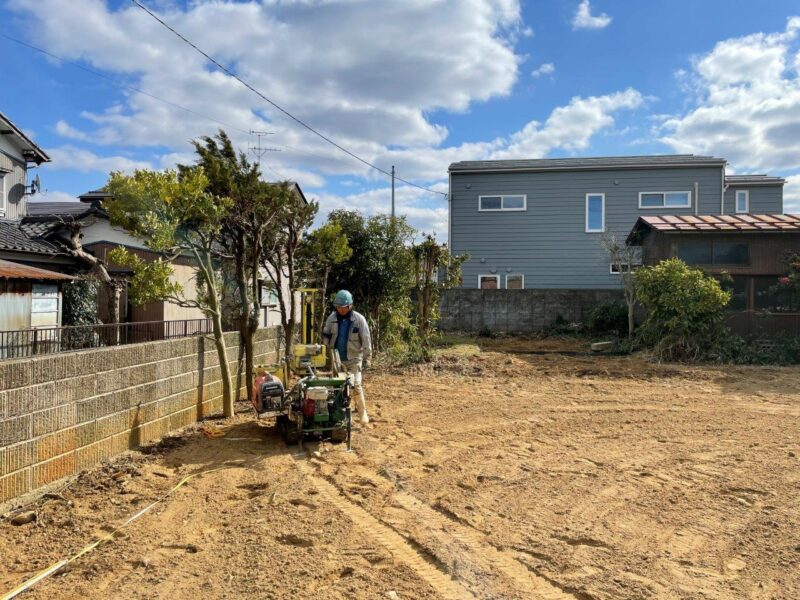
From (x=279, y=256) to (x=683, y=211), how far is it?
17.2 metres

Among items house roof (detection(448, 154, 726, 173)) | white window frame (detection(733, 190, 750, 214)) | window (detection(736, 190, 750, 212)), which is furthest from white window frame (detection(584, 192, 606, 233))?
window (detection(736, 190, 750, 212))

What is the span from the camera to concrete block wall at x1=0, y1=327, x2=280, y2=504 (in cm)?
412

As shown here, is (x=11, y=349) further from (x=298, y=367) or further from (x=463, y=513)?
(x=463, y=513)

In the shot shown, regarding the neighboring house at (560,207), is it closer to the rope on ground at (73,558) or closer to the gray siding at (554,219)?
the gray siding at (554,219)

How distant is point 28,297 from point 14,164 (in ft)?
32.2

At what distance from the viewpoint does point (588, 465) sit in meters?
5.49

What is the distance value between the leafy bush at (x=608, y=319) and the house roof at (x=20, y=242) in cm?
1540

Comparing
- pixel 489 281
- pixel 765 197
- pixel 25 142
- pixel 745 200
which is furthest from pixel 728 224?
pixel 25 142

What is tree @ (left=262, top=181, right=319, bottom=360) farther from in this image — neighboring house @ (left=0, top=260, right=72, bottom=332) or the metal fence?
neighboring house @ (left=0, top=260, right=72, bottom=332)

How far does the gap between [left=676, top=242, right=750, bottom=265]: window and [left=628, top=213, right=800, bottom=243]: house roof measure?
0.47m

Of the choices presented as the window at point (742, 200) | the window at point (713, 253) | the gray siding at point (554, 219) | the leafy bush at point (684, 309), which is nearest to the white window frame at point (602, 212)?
the gray siding at point (554, 219)

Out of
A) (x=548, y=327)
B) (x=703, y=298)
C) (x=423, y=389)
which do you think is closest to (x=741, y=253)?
(x=703, y=298)

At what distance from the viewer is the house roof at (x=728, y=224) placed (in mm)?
14398

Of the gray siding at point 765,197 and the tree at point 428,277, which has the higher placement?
the gray siding at point 765,197
